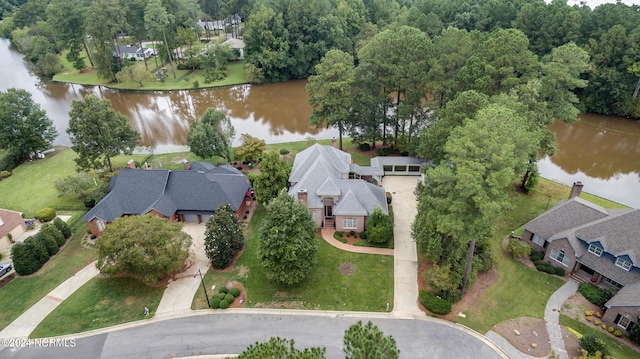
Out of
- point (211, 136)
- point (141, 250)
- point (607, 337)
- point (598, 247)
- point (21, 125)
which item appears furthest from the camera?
point (21, 125)

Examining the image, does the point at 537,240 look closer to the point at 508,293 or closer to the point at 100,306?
the point at 508,293

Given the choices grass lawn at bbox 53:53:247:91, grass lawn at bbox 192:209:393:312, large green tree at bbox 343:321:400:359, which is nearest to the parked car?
grass lawn at bbox 192:209:393:312

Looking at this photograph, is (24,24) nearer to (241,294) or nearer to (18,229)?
(18,229)

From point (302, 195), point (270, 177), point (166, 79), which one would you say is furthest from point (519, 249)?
point (166, 79)

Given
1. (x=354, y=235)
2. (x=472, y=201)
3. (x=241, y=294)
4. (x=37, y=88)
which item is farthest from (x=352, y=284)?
(x=37, y=88)

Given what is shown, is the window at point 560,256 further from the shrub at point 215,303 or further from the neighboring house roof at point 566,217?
the shrub at point 215,303

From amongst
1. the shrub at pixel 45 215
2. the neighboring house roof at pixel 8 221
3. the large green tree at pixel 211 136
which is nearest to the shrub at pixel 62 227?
the shrub at pixel 45 215
